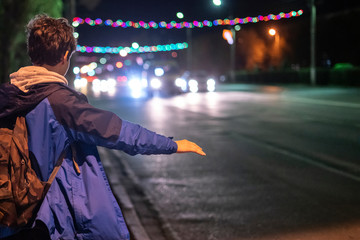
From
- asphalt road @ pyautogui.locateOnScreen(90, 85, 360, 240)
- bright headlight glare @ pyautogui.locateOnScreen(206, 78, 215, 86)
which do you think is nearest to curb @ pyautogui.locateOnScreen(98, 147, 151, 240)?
asphalt road @ pyautogui.locateOnScreen(90, 85, 360, 240)

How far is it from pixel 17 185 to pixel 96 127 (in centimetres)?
41

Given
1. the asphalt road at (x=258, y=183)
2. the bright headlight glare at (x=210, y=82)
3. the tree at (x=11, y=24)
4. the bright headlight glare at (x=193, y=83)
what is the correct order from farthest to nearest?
1. the bright headlight glare at (x=210, y=82)
2. the bright headlight glare at (x=193, y=83)
3. the tree at (x=11, y=24)
4. the asphalt road at (x=258, y=183)

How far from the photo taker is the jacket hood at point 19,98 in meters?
2.21

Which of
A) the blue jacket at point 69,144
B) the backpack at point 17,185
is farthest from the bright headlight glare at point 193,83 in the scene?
the backpack at point 17,185

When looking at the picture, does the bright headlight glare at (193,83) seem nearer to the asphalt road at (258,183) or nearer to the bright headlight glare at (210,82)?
the bright headlight glare at (210,82)

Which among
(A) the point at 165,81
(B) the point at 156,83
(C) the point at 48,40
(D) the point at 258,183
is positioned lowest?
(D) the point at 258,183

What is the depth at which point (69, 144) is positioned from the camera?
7.61 ft

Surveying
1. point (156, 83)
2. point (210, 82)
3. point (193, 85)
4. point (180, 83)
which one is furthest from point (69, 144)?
point (210, 82)

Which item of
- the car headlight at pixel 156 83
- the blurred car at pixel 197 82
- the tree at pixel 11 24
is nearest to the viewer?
the tree at pixel 11 24

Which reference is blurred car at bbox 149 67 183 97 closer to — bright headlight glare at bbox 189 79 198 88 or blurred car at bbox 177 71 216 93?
blurred car at bbox 177 71 216 93

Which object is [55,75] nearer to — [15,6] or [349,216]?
[349,216]

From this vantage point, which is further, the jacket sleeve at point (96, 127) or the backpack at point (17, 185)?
the jacket sleeve at point (96, 127)

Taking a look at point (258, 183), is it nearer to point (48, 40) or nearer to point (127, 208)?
point (127, 208)

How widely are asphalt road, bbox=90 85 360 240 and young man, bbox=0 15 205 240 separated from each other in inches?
113
